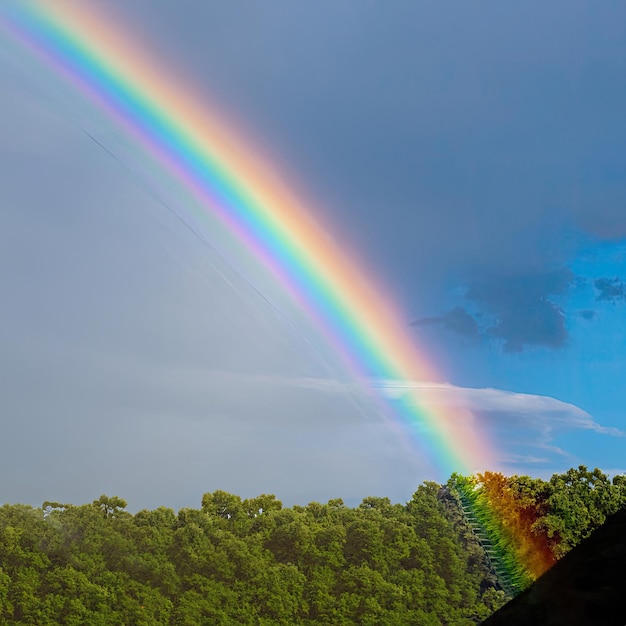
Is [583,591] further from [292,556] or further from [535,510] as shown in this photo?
[535,510]

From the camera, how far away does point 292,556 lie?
18.2 m

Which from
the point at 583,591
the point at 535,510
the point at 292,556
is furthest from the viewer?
the point at 535,510

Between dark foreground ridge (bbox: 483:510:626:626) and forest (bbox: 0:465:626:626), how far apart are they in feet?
57.7

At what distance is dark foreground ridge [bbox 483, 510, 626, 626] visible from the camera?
1.08m

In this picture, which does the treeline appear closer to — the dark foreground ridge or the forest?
the forest

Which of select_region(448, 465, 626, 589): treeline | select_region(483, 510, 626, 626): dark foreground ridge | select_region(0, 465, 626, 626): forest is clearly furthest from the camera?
select_region(448, 465, 626, 589): treeline

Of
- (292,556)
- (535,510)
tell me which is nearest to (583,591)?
(292,556)

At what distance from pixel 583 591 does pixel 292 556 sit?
18.1m

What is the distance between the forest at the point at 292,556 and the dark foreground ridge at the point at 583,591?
57.7ft

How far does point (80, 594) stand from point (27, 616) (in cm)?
127

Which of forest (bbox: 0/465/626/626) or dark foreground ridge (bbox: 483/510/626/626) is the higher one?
forest (bbox: 0/465/626/626)

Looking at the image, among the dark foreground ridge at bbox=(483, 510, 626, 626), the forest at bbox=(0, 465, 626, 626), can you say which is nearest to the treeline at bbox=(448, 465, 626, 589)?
the forest at bbox=(0, 465, 626, 626)

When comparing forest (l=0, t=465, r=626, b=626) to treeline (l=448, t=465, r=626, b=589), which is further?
treeline (l=448, t=465, r=626, b=589)

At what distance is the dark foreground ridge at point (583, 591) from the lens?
3.56ft
